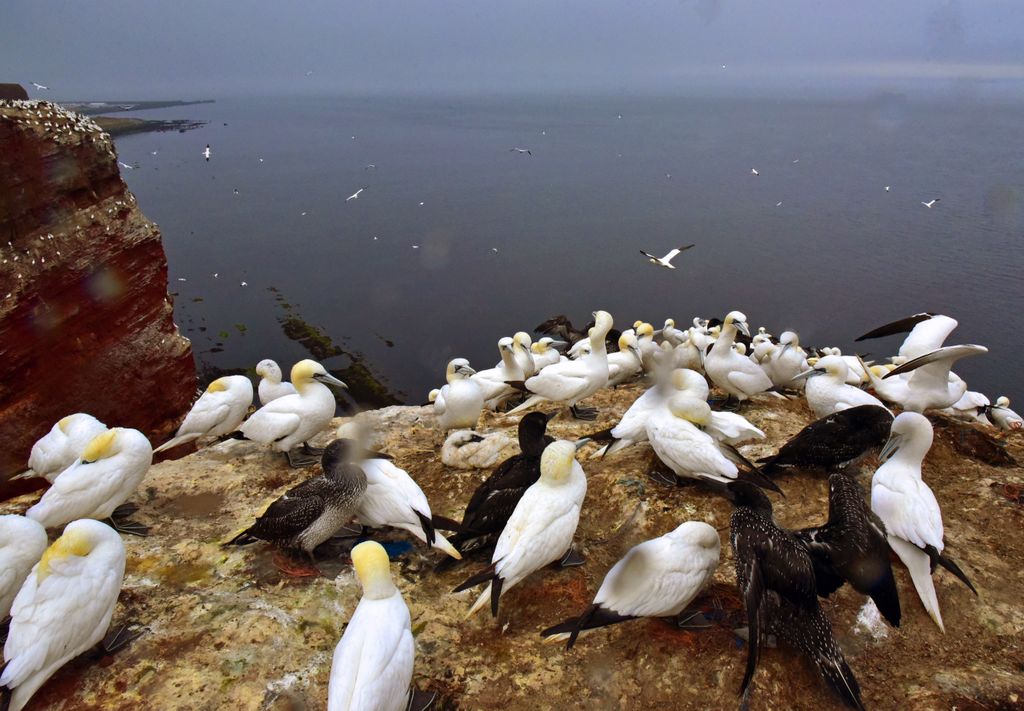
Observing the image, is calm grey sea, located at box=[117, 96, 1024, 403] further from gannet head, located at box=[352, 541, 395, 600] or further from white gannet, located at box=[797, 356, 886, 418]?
gannet head, located at box=[352, 541, 395, 600]

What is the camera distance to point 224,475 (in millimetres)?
7105

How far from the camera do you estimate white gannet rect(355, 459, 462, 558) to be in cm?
507

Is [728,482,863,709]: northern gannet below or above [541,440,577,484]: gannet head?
below

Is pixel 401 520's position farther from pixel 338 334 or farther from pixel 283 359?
pixel 338 334

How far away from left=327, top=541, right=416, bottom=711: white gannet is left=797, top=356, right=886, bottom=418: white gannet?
5.92 meters

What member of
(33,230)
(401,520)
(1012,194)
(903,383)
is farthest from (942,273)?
(33,230)

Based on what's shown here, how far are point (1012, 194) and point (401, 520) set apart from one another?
42254 millimetres

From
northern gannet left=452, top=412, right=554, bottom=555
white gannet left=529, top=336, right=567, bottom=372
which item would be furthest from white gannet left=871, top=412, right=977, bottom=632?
white gannet left=529, top=336, right=567, bottom=372

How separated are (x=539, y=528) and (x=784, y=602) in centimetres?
163

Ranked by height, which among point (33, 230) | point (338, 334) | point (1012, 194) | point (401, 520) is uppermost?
point (33, 230)

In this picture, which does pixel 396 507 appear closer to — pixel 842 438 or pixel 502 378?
pixel 842 438

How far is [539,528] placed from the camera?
4.55m

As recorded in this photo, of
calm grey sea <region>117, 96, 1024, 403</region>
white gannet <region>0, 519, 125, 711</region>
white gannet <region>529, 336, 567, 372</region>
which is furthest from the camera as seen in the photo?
calm grey sea <region>117, 96, 1024, 403</region>

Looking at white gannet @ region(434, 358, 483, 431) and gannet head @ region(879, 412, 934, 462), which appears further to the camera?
white gannet @ region(434, 358, 483, 431)
